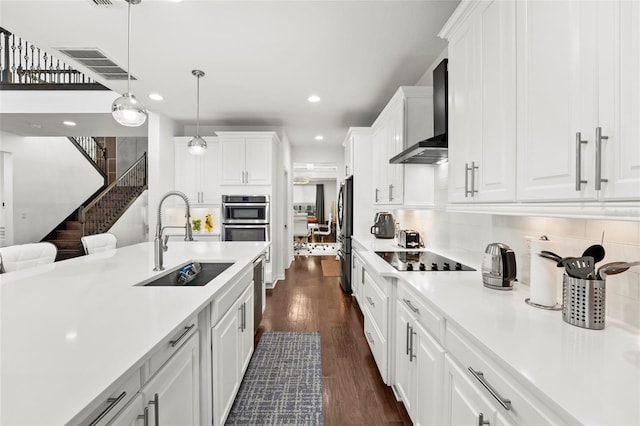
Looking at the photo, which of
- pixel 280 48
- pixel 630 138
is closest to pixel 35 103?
pixel 280 48

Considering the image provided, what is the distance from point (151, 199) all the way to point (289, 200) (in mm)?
2925

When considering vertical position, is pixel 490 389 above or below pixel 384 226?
below

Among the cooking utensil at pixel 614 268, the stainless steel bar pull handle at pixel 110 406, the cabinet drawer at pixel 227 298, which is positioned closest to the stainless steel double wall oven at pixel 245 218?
the cabinet drawer at pixel 227 298

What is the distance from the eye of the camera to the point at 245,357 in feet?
7.27

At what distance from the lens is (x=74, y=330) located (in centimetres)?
96

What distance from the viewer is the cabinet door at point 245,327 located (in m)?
2.11

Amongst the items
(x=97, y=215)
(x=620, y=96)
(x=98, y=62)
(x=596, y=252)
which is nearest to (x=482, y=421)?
(x=596, y=252)

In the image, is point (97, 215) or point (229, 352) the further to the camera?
point (97, 215)

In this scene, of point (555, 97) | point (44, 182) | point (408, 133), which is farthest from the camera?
point (44, 182)

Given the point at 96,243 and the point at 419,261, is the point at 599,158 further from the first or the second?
the point at 96,243

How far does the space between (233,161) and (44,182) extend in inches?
198

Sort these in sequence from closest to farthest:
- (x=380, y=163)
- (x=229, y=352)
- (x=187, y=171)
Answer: (x=229, y=352) < (x=380, y=163) < (x=187, y=171)

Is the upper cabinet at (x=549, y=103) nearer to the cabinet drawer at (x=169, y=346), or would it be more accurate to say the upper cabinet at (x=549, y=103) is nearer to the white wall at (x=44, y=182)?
the cabinet drawer at (x=169, y=346)

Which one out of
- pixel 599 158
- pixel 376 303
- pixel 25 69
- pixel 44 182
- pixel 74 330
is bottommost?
pixel 376 303
